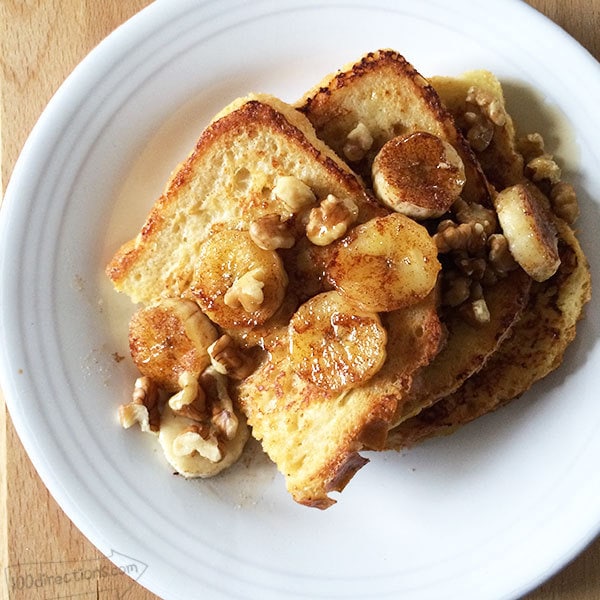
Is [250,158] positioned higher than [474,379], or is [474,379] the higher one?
[250,158]

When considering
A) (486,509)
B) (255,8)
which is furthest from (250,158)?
(486,509)

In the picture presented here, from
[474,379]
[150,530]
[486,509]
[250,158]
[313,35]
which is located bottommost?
[150,530]

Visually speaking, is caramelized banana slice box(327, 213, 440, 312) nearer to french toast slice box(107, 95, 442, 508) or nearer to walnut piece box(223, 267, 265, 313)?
french toast slice box(107, 95, 442, 508)

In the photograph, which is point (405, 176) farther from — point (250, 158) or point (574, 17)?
point (574, 17)

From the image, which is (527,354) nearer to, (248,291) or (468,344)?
(468,344)

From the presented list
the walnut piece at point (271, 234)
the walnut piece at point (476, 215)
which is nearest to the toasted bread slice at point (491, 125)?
the walnut piece at point (476, 215)

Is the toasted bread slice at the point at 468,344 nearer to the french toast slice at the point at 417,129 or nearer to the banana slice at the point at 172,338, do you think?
the french toast slice at the point at 417,129

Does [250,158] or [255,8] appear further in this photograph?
[255,8]

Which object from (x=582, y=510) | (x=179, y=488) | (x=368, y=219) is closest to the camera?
(x=368, y=219)
